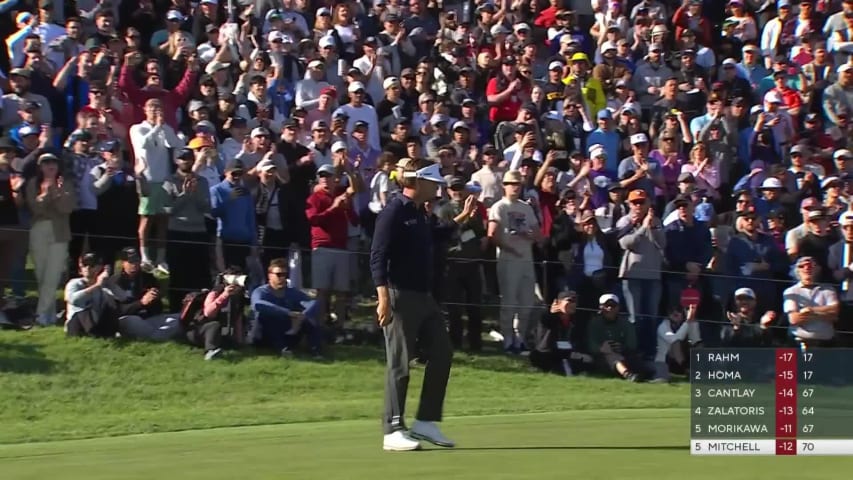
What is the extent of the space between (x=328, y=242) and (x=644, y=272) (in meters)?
3.49

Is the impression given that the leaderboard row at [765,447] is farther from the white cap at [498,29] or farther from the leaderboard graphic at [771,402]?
the white cap at [498,29]

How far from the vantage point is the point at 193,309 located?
54.5ft

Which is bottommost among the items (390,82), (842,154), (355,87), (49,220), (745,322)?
(745,322)

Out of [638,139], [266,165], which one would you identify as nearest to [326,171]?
[266,165]

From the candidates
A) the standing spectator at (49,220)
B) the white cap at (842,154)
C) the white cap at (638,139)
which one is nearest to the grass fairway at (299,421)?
the standing spectator at (49,220)

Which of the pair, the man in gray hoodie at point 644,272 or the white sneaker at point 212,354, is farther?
the man in gray hoodie at point 644,272

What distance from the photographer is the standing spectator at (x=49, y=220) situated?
16.5 m

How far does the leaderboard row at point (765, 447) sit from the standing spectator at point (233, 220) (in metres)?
7.26

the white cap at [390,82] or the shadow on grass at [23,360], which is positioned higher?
the white cap at [390,82]

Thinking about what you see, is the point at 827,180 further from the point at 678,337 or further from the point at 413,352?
the point at 413,352

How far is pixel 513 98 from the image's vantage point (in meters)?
20.2

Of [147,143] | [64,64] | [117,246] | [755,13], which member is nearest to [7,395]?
[117,246]

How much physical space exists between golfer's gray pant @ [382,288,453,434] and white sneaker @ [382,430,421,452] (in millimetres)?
40

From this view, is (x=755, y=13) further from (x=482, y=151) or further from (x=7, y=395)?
(x=7, y=395)
